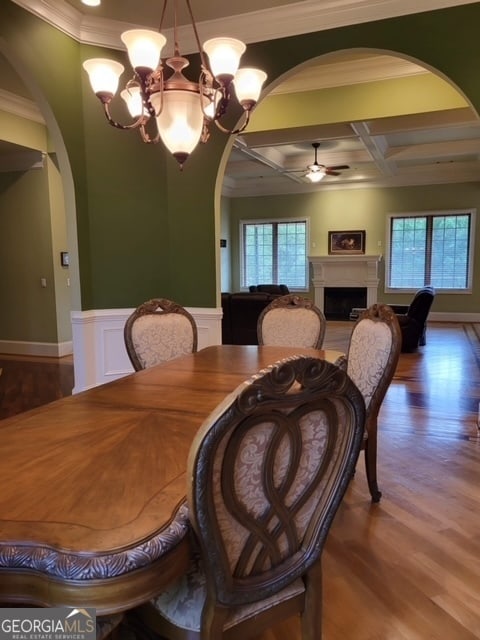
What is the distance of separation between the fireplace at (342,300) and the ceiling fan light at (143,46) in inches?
348

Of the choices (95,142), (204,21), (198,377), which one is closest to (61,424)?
(198,377)

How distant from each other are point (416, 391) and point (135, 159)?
11.7ft

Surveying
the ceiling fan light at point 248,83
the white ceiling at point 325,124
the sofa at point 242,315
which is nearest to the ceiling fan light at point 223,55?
the ceiling fan light at point 248,83

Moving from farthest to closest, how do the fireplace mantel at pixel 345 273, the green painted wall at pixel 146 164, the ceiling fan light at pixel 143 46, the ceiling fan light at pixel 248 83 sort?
the fireplace mantel at pixel 345 273 < the green painted wall at pixel 146 164 < the ceiling fan light at pixel 248 83 < the ceiling fan light at pixel 143 46

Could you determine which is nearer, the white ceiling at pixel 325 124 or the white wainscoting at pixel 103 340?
the white ceiling at pixel 325 124

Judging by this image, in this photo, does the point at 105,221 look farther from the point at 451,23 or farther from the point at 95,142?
the point at 451,23

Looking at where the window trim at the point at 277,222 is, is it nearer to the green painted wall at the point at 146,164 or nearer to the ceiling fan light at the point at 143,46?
the green painted wall at the point at 146,164

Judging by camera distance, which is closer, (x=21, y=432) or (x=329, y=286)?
(x=21, y=432)

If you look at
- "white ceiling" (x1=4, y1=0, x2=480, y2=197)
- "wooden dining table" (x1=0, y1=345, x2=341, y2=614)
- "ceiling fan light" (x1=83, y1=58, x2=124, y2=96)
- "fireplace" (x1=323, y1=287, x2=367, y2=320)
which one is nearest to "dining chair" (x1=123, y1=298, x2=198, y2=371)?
"wooden dining table" (x1=0, y1=345, x2=341, y2=614)

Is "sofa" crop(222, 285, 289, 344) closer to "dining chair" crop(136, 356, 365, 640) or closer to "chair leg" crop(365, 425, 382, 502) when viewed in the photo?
"chair leg" crop(365, 425, 382, 502)

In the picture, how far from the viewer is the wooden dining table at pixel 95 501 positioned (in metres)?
0.86

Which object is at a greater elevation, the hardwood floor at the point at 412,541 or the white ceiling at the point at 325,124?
the white ceiling at the point at 325,124

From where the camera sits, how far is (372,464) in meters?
2.42

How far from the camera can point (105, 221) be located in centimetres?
398
